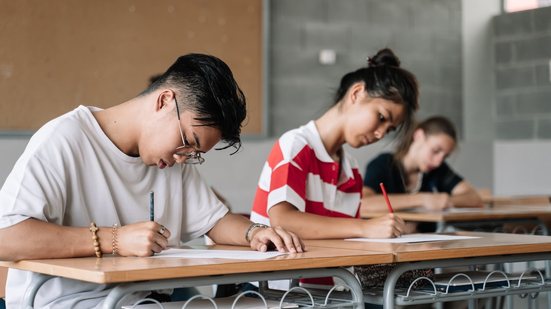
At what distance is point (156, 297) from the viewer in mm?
1991

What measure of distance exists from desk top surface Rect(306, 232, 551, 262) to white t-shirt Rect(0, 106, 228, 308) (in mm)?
373

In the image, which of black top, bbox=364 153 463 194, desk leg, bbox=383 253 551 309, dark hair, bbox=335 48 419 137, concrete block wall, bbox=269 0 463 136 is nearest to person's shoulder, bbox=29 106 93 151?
desk leg, bbox=383 253 551 309

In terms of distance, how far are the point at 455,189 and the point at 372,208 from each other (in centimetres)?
85

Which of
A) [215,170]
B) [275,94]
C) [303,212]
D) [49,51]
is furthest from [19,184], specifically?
[275,94]

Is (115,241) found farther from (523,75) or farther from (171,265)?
(523,75)

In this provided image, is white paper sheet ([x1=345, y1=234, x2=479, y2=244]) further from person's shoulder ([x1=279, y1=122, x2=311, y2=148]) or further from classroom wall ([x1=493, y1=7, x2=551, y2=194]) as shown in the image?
classroom wall ([x1=493, y1=7, x2=551, y2=194])

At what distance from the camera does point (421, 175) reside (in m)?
4.36

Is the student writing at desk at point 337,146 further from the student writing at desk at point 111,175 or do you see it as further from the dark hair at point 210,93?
the dark hair at point 210,93

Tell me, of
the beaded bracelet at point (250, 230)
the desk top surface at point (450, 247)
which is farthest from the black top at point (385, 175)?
the beaded bracelet at point (250, 230)

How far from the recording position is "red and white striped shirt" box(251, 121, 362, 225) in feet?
8.15

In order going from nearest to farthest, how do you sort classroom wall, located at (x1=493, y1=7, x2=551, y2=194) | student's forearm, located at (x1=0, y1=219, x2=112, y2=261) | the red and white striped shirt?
student's forearm, located at (x1=0, y1=219, x2=112, y2=261) < the red and white striped shirt < classroom wall, located at (x1=493, y1=7, x2=551, y2=194)

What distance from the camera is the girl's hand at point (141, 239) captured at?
5.74 feet

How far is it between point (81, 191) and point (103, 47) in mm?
2968

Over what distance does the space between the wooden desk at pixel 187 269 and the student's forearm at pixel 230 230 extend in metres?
0.33
